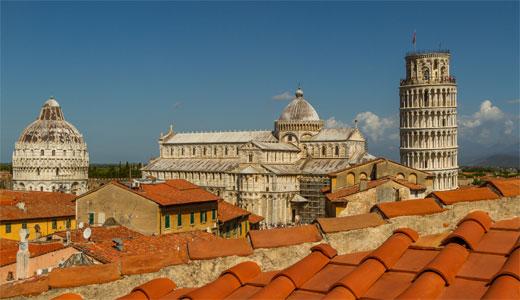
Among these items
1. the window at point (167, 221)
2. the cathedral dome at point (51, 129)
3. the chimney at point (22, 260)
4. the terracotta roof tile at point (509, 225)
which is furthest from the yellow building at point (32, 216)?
the cathedral dome at point (51, 129)

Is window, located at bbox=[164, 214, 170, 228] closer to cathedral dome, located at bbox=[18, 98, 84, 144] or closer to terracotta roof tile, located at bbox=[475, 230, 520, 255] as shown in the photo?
terracotta roof tile, located at bbox=[475, 230, 520, 255]

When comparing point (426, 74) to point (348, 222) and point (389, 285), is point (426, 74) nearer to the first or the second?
point (348, 222)

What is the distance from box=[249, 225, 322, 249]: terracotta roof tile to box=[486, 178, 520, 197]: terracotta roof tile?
364 centimetres

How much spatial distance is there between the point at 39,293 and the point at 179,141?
305 feet

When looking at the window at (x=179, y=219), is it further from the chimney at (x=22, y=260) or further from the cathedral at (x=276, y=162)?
the cathedral at (x=276, y=162)

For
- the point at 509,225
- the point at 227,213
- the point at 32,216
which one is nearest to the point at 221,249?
the point at 509,225

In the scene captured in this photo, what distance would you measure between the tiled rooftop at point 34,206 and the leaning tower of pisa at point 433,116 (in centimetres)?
4887

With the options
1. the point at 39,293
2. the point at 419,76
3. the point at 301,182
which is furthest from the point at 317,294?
the point at 419,76

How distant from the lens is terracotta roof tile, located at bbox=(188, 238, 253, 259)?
330 inches

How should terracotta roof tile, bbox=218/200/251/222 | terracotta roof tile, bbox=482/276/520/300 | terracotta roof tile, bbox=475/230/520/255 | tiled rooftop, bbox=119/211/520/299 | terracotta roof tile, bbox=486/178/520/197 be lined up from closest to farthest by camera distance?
terracotta roof tile, bbox=482/276/520/300
tiled rooftop, bbox=119/211/520/299
terracotta roof tile, bbox=475/230/520/255
terracotta roof tile, bbox=486/178/520/197
terracotta roof tile, bbox=218/200/251/222

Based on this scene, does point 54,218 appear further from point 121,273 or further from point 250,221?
point 121,273

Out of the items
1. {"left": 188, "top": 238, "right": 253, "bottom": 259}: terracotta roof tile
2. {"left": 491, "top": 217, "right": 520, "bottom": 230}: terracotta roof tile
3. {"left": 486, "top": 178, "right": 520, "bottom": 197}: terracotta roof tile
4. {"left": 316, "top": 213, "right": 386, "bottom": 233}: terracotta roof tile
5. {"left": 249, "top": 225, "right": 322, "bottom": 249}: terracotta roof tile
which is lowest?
{"left": 188, "top": 238, "right": 253, "bottom": 259}: terracotta roof tile

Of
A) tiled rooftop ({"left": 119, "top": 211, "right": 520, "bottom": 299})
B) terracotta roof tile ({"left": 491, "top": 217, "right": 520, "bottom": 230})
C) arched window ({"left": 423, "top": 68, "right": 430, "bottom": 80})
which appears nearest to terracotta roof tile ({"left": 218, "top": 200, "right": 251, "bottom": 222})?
terracotta roof tile ({"left": 491, "top": 217, "right": 520, "bottom": 230})

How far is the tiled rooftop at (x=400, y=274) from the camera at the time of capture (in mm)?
5566
